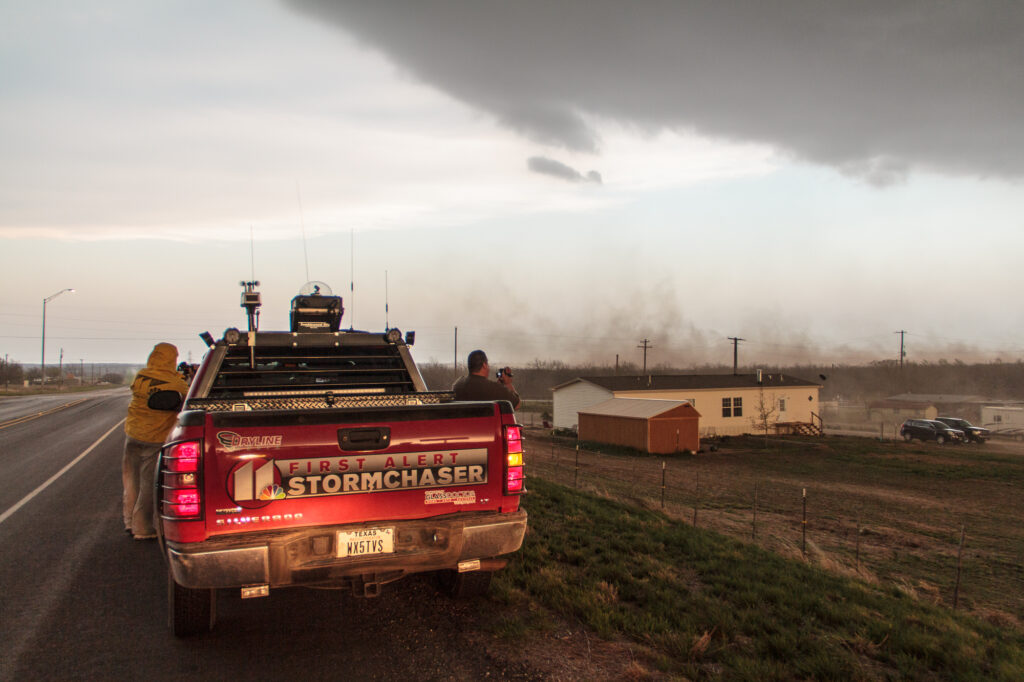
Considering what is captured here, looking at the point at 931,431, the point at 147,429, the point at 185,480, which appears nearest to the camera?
the point at 185,480

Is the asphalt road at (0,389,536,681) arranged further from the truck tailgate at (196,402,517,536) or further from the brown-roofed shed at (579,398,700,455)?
the brown-roofed shed at (579,398,700,455)

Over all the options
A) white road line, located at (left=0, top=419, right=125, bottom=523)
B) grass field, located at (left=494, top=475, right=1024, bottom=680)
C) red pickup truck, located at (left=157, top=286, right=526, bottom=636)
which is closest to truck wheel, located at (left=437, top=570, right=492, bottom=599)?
red pickup truck, located at (left=157, top=286, right=526, bottom=636)

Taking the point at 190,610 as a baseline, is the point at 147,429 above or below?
above

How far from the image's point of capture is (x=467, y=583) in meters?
4.88

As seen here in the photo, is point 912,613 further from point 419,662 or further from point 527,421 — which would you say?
point 527,421

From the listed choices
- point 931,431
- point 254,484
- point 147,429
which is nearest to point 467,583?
point 254,484

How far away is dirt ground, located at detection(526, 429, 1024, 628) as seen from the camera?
10.2 meters

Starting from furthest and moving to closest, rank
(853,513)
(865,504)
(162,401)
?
(865,504)
(853,513)
(162,401)

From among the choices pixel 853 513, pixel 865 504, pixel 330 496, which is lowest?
pixel 865 504

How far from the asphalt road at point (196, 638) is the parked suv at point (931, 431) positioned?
50.7 m

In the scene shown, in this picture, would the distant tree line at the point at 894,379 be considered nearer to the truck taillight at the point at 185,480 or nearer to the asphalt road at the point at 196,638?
the asphalt road at the point at 196,638

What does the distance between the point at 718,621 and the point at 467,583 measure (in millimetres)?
1888

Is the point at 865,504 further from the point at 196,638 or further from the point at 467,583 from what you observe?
the point at 196,638

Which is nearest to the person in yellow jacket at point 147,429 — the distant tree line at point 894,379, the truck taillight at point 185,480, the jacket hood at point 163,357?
the jacket hood at point 163,357
